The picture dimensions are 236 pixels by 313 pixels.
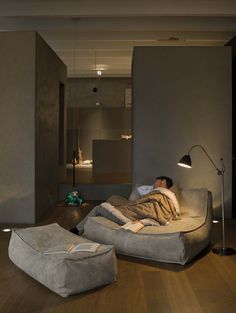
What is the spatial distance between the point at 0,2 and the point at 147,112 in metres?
2.89

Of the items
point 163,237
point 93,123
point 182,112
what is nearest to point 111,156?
point 93,123

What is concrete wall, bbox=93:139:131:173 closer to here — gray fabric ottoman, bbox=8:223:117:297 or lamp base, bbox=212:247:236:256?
lamp base, bbox=212:247:236:256

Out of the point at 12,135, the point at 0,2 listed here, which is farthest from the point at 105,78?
the point at 12,135

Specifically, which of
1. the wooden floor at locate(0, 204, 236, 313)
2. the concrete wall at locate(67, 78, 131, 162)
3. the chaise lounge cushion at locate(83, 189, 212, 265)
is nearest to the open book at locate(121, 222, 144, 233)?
the chaise lounge cushion at locate(83, 189, 212, 265)

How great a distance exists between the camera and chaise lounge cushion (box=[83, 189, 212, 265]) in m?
3.58

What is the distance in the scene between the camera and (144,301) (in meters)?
2.80

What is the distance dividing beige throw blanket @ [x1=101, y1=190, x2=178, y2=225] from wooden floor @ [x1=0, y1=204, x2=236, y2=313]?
0.62m

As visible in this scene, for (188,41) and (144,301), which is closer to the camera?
(144,301)

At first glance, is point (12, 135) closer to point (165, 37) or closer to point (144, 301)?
point (144, 301)

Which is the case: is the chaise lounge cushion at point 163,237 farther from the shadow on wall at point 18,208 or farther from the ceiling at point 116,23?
the ceiling at point 116,23

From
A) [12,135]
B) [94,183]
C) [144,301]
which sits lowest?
[144,301]

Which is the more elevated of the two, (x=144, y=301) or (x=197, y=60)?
(x=197, y=60)

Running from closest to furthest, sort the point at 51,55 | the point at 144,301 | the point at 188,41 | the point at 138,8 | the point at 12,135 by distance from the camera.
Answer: the point at 144,301, the point at 12,135, the point at 138,8, the point at 51,55, the point at 188,41

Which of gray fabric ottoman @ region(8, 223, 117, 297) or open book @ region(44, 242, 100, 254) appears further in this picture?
open book @ region(44, 242, 100, 254)
